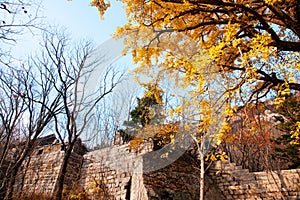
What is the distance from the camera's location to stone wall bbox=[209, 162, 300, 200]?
6965mm

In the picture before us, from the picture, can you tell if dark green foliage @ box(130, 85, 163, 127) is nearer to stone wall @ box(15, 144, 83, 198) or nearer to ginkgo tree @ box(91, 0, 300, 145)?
ginkgo tree @ box(91, 0, 300, 145)

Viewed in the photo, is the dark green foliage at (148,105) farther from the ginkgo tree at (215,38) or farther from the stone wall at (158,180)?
the stone wall at (158,180)

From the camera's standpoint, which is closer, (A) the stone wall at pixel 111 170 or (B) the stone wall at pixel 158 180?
(B) the stone wall at pixel 158 180

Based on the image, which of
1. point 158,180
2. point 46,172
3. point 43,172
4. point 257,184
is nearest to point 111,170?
point 158,180

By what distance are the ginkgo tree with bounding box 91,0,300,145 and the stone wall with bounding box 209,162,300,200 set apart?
503 cm

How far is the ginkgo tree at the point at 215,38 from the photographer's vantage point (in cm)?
242

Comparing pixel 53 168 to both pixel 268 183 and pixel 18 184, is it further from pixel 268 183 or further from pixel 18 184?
pixel 268 183

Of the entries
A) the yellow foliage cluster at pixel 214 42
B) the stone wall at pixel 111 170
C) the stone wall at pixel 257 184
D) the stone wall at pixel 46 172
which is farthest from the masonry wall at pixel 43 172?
the yellow foliage cluster at pixel 214 42

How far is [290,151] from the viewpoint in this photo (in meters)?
9.02

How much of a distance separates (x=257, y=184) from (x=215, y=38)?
6.16 meters

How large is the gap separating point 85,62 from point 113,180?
4.91m

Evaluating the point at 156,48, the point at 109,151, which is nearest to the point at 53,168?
the point at 109,151

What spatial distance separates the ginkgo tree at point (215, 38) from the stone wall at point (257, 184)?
5034mm

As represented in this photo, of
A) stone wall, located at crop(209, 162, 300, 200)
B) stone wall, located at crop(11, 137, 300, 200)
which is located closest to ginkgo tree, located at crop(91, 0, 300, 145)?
stone wall, located at crop(11, 137, 300, 200)
